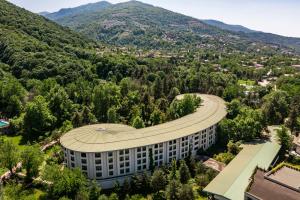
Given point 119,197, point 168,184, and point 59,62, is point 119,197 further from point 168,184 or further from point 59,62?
point 59,62

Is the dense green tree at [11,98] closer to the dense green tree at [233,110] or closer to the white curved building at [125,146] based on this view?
the white curved building at [125,146]

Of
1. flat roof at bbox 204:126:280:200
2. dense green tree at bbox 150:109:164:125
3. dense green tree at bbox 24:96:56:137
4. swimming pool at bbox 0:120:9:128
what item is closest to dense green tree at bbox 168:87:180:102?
dense green tree at bbox 150:109:164:125

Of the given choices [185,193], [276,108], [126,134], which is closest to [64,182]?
[126,134]

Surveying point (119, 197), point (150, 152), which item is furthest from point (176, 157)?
point (119, 197)

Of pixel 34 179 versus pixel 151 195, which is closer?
pixel 151 195

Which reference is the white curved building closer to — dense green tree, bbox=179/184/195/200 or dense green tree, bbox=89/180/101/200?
dense green tree, bbox=89/180/101/200

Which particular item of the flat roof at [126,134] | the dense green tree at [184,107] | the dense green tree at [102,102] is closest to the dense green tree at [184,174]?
the flat roof at [126,134]
